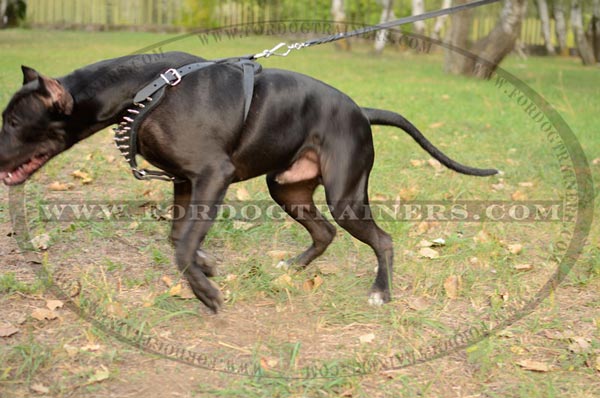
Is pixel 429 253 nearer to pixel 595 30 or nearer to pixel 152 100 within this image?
pixel 152 100

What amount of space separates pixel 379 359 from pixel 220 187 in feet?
3.59

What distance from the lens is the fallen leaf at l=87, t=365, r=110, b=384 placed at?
2.96m

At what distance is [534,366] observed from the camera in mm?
3314

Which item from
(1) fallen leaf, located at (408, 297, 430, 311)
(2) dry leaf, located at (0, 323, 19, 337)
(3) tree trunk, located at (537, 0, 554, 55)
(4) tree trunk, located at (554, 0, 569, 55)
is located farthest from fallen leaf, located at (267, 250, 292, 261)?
(3) tree trunk, located at (537, 0, 554, 55)

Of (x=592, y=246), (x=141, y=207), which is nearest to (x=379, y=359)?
(x=592, y=246)

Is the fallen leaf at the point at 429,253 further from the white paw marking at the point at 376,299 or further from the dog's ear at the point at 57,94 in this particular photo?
the dog's ear at the point at 57,94

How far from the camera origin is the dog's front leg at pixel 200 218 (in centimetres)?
344

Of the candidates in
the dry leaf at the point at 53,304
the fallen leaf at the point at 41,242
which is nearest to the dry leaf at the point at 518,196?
the fallen leaf at the point at 41,242

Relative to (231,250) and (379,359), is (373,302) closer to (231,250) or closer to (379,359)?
(379,359)

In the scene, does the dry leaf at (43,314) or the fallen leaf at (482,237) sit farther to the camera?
the fallen leaf at (482,237)

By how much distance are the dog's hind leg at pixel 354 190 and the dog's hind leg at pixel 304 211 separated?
0.30m

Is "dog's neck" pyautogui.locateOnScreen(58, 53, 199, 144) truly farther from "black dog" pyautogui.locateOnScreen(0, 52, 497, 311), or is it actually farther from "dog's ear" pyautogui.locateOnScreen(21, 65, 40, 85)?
"dog's ear" pyautogui.locateOnScreen(21, 65, 40, 85)

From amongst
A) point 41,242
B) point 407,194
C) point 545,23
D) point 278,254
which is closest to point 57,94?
point 41,242

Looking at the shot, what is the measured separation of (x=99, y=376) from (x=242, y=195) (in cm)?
289
